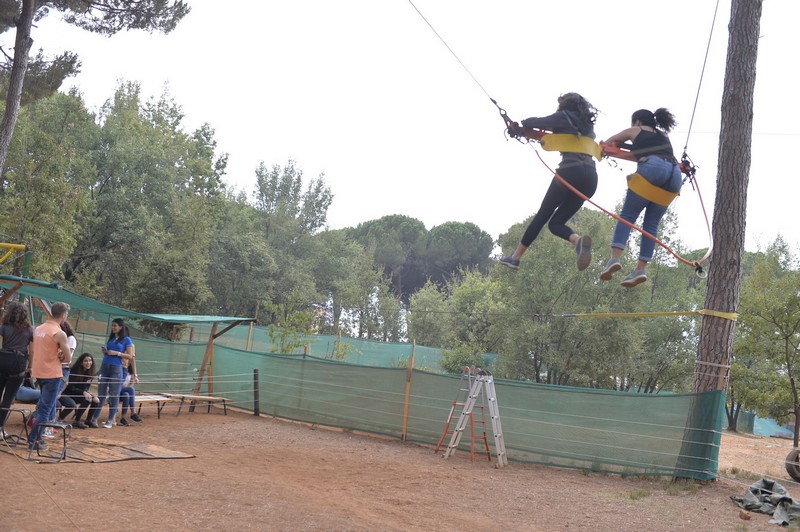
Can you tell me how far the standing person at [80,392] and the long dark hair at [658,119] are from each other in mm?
8593

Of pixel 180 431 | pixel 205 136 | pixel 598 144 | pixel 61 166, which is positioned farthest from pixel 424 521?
pixel 205 136

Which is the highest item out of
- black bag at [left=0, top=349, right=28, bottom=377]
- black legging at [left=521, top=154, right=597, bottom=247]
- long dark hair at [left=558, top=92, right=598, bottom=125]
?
long dark hair at [left=558, top=92, right=598, bottom=125]

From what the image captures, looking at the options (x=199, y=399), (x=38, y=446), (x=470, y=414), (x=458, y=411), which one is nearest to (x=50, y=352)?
(x=38, y=446)

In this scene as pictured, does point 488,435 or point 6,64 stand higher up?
point 6,64

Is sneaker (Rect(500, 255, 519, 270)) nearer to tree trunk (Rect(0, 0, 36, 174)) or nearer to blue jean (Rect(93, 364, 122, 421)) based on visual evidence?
blue jean (Rect(93, 364, 122, 421))

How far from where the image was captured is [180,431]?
11906 millimetres

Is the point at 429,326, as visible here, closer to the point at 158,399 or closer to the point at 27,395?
the point at 158,399

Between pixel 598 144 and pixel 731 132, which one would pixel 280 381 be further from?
pixel 598 144

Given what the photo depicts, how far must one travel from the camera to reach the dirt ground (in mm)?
6297

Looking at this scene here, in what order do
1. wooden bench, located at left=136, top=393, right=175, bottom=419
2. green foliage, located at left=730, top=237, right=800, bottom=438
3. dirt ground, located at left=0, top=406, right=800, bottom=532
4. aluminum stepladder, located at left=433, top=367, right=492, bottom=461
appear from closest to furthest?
1. dirt ground, located at left=0, top=406, right=800, bottom=532
2. aluminum stepladder, located at left=433, top=367, right=492, bottom=461
3. wooden bench, located at left=136, top=393, right=175, bottom=419
4. green foliage, located at left=730, top=237, right=800, bottom=438

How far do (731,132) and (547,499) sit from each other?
5597 mm

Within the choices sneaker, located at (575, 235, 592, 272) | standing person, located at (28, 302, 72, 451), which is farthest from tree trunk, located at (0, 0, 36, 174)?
sneaker, located at (575, 235, 592, 272)

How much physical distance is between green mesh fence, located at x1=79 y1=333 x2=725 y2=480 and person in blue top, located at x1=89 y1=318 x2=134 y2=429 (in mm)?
2092

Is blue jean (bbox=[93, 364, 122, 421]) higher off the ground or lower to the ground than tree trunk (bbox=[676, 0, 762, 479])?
lower
